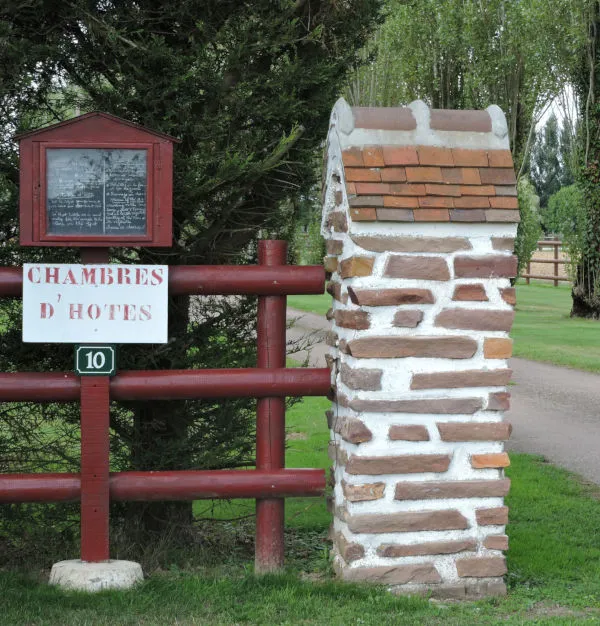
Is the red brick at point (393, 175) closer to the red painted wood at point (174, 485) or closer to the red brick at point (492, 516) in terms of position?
the red painted wood at point (174, 485)

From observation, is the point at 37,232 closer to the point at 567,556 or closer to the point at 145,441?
the point at 145,441

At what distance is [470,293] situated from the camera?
14.4ft

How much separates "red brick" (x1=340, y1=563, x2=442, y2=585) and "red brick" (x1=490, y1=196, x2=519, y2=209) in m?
1.62

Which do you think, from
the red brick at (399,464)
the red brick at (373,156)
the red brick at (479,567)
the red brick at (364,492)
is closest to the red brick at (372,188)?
the red brick at (373,156)

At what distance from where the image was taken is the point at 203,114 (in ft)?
16.4

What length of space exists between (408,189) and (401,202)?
9 centimetres

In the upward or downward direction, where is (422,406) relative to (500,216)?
downward

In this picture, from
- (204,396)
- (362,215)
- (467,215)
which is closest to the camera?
(362,215)

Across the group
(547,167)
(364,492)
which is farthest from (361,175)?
(547,167)

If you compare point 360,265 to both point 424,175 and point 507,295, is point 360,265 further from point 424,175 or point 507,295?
point 507,295

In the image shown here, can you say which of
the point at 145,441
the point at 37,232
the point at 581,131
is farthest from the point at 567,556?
the point at 581,131

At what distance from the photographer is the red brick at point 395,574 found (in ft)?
14.2

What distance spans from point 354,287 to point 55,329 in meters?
1.31

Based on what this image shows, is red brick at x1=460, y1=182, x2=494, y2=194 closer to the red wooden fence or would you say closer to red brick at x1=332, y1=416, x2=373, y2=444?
the red wooden fence
